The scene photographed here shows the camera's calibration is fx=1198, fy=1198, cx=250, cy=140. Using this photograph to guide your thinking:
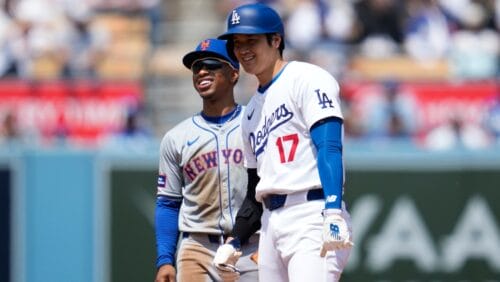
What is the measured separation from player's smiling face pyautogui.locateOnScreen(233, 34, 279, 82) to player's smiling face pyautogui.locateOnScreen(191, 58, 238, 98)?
80 centimetres

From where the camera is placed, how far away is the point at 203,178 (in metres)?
6.39

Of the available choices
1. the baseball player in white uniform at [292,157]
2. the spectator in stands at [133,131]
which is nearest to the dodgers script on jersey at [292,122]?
the baseball player in white uniform at [292,157]

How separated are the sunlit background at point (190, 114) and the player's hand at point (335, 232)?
497 cm

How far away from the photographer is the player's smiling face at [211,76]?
21.0ft

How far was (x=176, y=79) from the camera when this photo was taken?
47.7 feet

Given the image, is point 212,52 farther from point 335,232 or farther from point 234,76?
point 335,232

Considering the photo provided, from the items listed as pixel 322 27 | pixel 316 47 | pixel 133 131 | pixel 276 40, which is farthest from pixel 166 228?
pixel 322 27

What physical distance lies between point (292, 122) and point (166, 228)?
1.31 meters

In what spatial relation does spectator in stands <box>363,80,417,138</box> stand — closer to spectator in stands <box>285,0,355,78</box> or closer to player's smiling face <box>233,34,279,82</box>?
spectator in stands <box>285,0,355,78</box>

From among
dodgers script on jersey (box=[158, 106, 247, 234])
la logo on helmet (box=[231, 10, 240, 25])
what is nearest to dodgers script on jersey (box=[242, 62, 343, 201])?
la logo on helmet (box=[231, 10, 240, 25])

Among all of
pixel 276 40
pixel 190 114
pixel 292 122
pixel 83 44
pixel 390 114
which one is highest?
pixel 276 40

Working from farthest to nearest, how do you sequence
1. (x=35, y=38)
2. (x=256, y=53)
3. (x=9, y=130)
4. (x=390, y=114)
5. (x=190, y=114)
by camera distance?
(x=35, y=38) < (x=190, y=114) < (x=9, y=130) < (x=390, y=114) < (x=256, y=53)

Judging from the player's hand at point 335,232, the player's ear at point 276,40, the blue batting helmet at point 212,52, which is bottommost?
the player's hand at point 335,232

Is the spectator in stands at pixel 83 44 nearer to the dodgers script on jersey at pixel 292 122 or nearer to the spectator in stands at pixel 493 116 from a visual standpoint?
the spectator in stands at pixel 493 116
